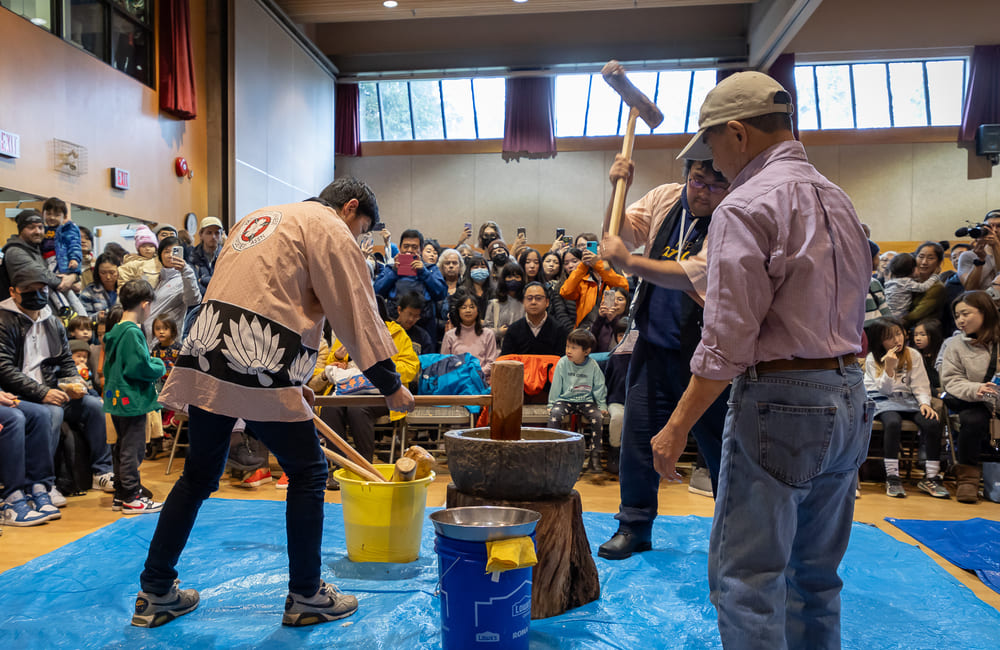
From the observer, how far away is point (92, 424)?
15.1 feet

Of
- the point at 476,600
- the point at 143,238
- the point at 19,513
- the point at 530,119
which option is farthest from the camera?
the point at 530,119

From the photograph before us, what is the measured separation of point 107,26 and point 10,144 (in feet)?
7.04

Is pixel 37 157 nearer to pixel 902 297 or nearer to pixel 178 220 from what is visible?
pixel 178 220

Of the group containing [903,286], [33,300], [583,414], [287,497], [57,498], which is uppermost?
[903,286]

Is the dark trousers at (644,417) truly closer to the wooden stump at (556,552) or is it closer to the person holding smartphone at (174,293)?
the wooden stump at (556,552)

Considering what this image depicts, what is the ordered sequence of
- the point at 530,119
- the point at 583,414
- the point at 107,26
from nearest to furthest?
1. the point at 583,414
2. the point at 107,26
3. the point at 530,119

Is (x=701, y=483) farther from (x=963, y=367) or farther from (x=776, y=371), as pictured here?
(x=776, y=371)

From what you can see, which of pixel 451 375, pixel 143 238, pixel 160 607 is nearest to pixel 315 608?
pixel 160 607

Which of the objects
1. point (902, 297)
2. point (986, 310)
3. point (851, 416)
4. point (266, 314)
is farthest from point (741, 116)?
point (902, 297)

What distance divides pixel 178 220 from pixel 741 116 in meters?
8.53

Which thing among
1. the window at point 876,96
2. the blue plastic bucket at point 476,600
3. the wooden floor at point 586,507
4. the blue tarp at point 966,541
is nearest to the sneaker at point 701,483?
the wooden floor at point 586,507

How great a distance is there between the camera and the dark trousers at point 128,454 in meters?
4.05

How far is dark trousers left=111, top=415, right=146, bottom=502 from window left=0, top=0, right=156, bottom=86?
4.28 m

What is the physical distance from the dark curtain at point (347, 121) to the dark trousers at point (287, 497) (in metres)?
12.2
